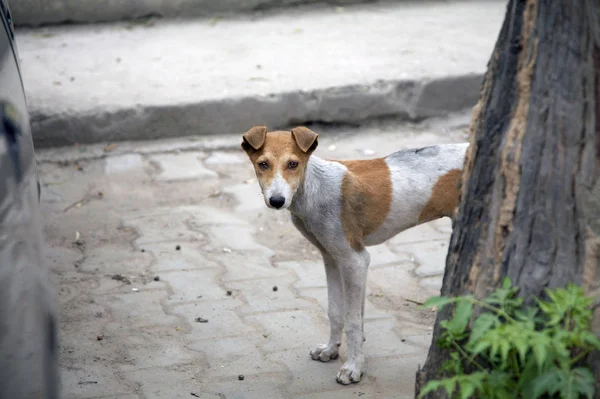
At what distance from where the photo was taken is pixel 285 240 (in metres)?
6.11

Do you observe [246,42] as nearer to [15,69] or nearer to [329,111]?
[329,111]

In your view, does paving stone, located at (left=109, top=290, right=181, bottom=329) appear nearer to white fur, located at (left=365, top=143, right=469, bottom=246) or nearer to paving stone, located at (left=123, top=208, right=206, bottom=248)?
paving stone, located at (left=123, top=208, right=206, bottom=248)

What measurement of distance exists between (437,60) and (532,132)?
5363mm

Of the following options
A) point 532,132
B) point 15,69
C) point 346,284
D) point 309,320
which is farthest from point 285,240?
point 532,132

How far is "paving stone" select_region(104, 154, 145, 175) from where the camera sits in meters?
7.11

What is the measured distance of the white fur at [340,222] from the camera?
14.2ft

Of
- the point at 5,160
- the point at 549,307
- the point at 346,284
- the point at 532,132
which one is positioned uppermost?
the point at 532,132

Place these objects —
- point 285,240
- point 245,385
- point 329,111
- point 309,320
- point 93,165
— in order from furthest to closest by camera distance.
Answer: point 329,111 → point 93,165 → point 285,240 → point 309,320 → point 245,385

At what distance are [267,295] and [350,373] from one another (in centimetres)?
106

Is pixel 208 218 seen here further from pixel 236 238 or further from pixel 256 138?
pixel 256 138

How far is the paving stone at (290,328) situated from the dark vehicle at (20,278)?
5.10 ft

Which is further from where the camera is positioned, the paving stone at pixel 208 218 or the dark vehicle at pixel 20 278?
the paving stone at pixel 208 218

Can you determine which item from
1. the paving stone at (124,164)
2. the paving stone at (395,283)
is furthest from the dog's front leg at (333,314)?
the paving stone at (124,164)

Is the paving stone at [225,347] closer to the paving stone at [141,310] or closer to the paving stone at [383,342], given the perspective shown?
the paving stone at [141,310]
